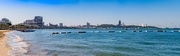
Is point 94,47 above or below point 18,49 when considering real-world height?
below

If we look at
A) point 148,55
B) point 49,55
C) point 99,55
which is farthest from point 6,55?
point 148,55

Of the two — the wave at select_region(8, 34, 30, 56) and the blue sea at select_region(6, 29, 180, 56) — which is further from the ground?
the wave at select_region(8, 34, 30, 56)

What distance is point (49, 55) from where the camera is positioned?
29.3m

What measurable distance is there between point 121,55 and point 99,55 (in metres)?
2.61

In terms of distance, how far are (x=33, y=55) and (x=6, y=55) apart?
2900 millimetres

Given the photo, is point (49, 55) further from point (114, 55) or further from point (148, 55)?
point (148, 55)

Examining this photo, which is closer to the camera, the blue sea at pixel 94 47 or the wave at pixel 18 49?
the wave at pixel 18 49

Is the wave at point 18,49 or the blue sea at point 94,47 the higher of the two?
the wave at point 18,49

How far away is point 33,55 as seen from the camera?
1116 inches

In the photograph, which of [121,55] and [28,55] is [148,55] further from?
[28,55]

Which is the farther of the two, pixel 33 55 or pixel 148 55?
pixel 148 55

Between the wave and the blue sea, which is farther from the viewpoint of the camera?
the blue sea

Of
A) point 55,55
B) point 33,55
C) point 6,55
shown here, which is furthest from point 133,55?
point 6,55

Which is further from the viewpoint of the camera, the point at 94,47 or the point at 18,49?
the point at 94,47
